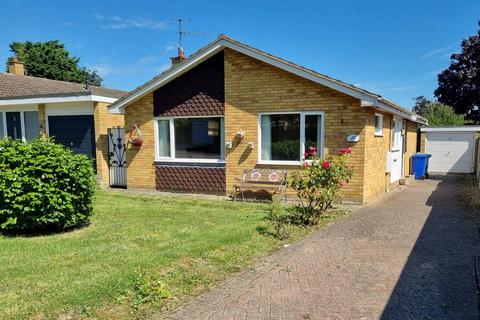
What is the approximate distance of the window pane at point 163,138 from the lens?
40.3 feet

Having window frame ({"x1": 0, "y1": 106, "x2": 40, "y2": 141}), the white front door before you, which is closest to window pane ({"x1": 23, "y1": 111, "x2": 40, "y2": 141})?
window frame ({"x1": 0, "y1": 106, "x2": 40, "y2": 141})

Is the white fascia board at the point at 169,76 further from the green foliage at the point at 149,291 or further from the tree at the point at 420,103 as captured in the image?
the tree at the point at 420,103

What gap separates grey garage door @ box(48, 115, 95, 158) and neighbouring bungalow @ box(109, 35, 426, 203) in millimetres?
1993

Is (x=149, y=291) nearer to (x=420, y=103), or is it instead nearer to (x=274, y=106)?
(x=274, y=106)

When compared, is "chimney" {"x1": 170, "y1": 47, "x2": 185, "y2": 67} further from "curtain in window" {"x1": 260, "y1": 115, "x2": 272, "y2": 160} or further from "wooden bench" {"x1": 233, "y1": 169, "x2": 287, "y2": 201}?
"wooden bench" {"x1": 233, "y1": 169, "x2": 287, "y2": 201}

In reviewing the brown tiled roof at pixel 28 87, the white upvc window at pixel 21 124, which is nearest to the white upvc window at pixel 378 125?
the brown tiled roof at pixel 28 87

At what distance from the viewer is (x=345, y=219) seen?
8.30 metres

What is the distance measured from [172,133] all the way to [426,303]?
9.40m

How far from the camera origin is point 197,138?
39.1 ft

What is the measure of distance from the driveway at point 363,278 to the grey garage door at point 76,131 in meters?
10.0

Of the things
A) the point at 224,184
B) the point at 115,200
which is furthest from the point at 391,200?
the point at 115,200

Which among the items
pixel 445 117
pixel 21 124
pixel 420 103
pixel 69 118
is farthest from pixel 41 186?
pixel 420 103

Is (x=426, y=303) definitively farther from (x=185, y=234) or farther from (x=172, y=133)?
(x=172, y=133)

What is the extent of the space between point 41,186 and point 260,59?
6.50 metres
